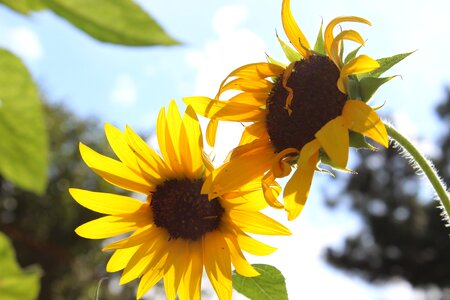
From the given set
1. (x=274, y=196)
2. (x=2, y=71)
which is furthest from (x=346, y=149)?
(x=2, y=71)

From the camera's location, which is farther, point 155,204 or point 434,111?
point 434,111

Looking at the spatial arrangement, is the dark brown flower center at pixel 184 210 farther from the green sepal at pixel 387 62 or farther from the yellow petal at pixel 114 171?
the green sepal at pixel 387 62

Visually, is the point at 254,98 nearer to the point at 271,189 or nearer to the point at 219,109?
the point at 219,109

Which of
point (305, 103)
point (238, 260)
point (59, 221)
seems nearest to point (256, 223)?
point (238, 260)

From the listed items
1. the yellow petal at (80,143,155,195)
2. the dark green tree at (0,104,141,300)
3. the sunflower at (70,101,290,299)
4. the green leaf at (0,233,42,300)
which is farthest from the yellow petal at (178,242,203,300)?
the dark green tree at (0,104,141,300)

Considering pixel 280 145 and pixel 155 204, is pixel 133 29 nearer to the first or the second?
pixel 280 145

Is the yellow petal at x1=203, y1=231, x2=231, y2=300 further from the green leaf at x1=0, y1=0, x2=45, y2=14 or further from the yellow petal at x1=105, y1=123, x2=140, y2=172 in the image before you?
the green leaf at x1=0, y1=0, x2=45, y2=14
